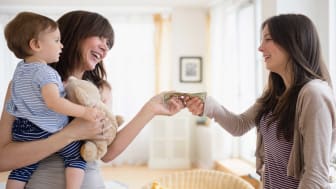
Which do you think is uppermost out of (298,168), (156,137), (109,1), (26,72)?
(109,1)

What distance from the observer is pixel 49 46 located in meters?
1.42

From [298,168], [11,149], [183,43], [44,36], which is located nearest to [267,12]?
[298,168]

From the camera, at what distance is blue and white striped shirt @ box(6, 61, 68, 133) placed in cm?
139

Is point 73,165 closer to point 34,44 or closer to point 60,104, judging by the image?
point 60,104

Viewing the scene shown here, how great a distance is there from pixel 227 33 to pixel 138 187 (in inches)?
100

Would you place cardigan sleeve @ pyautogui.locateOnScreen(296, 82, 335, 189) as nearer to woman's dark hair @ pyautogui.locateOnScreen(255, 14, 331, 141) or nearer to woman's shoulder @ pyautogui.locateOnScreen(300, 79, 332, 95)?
woman's shoulder @ pyautogui.locateOnScreen(300, 79, 332, 95)

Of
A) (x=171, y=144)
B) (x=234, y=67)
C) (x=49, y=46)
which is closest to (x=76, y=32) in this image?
(x=49, y=46)

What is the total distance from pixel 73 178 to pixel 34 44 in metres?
0.50

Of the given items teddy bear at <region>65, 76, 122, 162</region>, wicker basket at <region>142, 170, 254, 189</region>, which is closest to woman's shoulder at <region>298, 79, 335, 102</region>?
teddy bear at <region>65, 76, 122, 162</region>

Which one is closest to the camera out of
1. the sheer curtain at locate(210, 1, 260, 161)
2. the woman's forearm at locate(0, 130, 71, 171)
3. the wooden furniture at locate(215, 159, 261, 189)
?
the woman's forearm at locate(0, 130, 71, 171)

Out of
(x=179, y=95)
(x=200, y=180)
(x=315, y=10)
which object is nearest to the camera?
(x=179, y=95)

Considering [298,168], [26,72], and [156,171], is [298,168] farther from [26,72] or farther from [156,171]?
[156,171]

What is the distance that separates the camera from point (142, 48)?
22.1 ft

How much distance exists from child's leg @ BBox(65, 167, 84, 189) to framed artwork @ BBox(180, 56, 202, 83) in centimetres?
531
